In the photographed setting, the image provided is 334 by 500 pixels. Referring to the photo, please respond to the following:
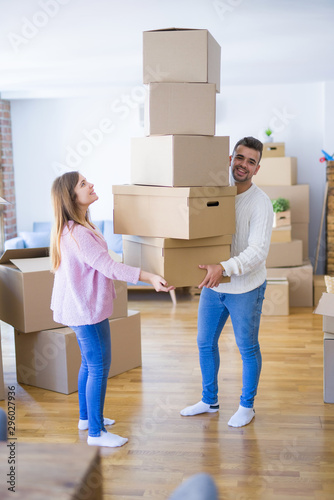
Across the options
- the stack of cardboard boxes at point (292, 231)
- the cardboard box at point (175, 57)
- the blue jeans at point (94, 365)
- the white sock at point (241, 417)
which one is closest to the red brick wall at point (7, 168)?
the stack of cardboard boxes at point (292, 231)

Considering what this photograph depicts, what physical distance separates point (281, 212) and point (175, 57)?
10.9 feet

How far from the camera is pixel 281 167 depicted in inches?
227

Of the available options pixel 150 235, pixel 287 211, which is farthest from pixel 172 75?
pixel 287 211

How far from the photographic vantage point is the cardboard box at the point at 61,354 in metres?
3.38

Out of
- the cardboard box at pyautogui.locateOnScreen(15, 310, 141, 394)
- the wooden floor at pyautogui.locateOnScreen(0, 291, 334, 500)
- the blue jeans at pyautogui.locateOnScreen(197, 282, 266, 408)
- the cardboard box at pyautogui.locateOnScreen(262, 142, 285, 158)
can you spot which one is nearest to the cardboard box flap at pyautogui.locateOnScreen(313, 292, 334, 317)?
the blue jeans at pyautogui.locateOnScreen(197, 282, 266, 408)

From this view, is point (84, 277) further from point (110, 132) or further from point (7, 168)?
point (7, 168)

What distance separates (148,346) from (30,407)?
128cm

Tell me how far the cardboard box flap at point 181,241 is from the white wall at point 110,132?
→ 3915 mm

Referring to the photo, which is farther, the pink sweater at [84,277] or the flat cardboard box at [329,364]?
the flat cardboard box at [329,364]

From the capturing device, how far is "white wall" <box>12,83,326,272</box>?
6277 mm

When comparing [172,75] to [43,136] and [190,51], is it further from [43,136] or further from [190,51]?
[43,136]

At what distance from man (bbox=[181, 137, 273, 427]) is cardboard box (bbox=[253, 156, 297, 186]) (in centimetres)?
304

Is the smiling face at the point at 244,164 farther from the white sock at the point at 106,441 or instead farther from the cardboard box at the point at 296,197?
the cardboard box at the point at 296,197

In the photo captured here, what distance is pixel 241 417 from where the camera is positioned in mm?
2951
